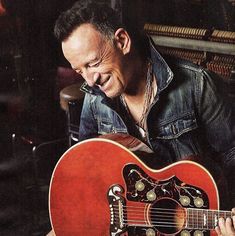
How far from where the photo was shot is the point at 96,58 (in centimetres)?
91

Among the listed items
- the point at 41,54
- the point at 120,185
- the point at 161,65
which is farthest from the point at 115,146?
the point at 41,54

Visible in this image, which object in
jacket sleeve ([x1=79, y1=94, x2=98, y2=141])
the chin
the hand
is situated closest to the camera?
the hand

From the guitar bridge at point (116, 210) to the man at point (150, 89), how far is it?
4.5 inches

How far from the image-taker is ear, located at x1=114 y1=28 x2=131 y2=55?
0.90 meters

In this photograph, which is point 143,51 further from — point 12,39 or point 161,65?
point 12,39

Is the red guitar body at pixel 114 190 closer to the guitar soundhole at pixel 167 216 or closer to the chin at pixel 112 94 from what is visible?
the guitar soundhole at pixel 167 216

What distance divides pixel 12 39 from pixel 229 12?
55 centimetres

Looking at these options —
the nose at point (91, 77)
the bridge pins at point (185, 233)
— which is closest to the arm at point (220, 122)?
the bridge pins at point (185, 233)

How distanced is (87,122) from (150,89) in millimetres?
215

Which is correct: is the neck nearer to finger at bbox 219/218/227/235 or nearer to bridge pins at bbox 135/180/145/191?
bridge pins at bbox 135/180/145/191

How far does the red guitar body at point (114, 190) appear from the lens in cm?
91

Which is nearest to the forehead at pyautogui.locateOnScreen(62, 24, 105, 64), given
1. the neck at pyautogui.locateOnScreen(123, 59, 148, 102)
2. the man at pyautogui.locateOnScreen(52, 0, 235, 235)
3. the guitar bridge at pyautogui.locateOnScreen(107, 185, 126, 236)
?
the man at pyautogui.locateOnScreen(52, 0, 235, 235)

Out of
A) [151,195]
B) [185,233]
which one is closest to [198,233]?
[185,233]

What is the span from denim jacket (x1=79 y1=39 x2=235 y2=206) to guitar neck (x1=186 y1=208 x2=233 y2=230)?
3.2 inches
